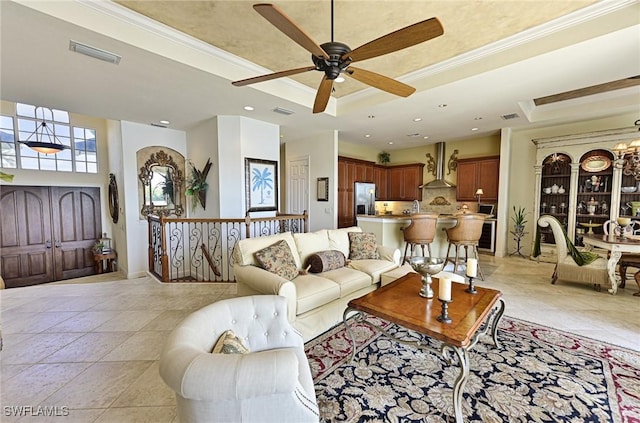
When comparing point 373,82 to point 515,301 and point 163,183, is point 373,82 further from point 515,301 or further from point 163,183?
point 163,183

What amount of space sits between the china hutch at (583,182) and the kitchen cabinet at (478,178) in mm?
848

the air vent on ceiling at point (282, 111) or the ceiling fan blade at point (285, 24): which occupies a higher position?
the air vent on ceiling at point (282, 111)

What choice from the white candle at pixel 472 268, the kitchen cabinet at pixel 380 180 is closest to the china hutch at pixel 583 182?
the kitchen cabinet at pixel 380 180

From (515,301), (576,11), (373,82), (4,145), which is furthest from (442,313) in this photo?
(4,145)

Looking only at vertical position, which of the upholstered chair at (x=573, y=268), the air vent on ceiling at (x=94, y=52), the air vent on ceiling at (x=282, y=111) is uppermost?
the air vent on ceiling at (x=282, y=111)

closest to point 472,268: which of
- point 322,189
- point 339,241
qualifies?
point 339,241

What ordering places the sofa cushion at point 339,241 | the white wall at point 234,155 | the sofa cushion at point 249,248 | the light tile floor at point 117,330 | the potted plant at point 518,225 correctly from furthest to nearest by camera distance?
the potted plant at point 518,225, the white wall at point 234,155, the sofa cushion at point 339,241, the sofa cushion at point 249,248, the light tile floor at point 117,330

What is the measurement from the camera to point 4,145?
5.64 metres

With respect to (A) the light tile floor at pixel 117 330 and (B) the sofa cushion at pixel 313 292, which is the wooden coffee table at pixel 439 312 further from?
(A) the light tile floor at pixel 117 330

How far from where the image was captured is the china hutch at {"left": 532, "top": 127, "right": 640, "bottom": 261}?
4.92 m

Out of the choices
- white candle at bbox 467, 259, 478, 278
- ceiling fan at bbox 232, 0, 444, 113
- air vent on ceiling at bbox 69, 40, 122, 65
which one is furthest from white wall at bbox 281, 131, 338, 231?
air vent on ceiling at bbox 69, 40, 122, 65

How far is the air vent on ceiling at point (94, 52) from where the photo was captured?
2521mm

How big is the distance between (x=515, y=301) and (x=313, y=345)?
2.93m

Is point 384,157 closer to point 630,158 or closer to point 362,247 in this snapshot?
point 630,158
